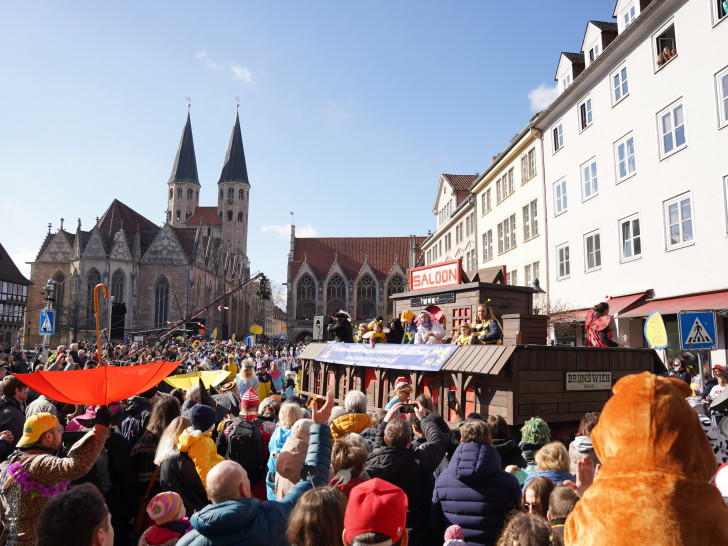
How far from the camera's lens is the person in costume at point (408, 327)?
40.4 ft

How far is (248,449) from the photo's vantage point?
503cm

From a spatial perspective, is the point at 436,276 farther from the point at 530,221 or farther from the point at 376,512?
the point at 530,221

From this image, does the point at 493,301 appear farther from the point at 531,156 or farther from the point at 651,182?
the point at 531,156

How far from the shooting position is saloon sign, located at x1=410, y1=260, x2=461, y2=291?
11938mm

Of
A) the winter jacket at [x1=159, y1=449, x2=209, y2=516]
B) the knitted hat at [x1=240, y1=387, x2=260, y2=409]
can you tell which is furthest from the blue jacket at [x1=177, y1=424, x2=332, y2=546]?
the knitted hat at [x1=240, y1=387, x2=260, y2=409]

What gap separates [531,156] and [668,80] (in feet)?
35.3

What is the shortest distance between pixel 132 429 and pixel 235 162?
332 feet

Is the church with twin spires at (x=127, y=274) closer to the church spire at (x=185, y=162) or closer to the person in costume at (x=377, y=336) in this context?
the church spire at (x=185, y=162)

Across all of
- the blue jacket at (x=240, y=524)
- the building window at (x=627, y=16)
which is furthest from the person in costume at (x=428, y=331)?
the building window at (x=627, y=16)

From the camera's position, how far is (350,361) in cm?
1230

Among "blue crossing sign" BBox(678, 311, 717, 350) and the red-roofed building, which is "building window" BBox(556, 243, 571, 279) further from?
the red-roofed building

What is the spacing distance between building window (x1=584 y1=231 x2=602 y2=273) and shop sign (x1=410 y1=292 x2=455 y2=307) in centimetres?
1069

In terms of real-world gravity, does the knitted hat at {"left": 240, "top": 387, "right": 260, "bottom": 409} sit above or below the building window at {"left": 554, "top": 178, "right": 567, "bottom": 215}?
below

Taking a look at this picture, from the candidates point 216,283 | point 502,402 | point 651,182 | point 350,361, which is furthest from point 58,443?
point 216,283
